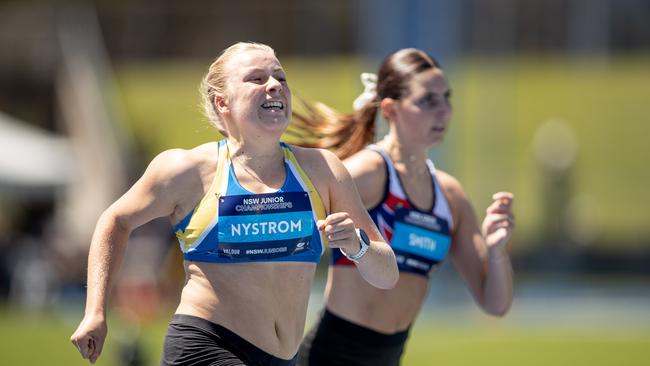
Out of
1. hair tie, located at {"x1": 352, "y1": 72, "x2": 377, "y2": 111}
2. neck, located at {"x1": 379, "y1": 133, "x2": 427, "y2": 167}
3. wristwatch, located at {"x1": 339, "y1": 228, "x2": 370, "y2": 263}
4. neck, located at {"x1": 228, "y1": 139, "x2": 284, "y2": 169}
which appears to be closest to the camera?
wristwatch, located at {"x1": 339, "y1": 228, "x2": 370, "y2": 263}

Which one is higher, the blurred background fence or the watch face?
the watch face

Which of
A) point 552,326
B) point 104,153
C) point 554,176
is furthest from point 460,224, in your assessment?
point 104,153

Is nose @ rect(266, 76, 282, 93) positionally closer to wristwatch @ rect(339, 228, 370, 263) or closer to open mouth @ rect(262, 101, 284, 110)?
open mouth @ rect(262, 101, 284, 110)

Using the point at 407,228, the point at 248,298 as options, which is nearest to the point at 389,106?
the point at 407,228

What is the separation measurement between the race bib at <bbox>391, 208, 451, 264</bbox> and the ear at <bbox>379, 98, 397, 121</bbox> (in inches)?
18.2

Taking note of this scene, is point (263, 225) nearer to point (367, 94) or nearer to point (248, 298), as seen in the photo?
point (248, 298)

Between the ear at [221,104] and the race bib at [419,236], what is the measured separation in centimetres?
108

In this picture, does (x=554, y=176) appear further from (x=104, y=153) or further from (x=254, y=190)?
(x=254, y=190)

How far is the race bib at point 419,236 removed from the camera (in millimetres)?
4922

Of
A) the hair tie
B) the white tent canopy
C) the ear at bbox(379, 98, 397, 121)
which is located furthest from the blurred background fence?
the ear at bbox(379, 98, 397, 121)

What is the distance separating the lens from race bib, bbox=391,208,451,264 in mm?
4922

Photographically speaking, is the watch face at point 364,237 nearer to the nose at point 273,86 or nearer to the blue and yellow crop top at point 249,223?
the blue and yellow crop top at point 249,223

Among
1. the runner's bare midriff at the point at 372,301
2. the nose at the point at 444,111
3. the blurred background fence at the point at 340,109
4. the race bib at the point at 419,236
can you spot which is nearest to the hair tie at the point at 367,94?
the nose at the point at 444,111

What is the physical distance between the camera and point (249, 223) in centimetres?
396
